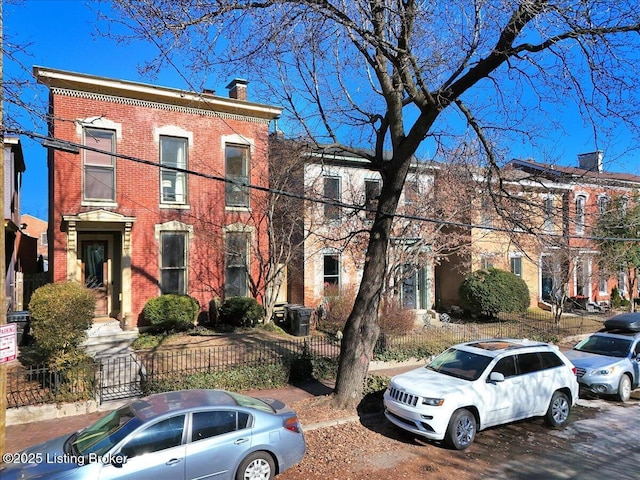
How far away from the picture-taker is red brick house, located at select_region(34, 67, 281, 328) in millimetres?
14258

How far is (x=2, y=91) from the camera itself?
6145mm

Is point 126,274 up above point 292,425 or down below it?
above

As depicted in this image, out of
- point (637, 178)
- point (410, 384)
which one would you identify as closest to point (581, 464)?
point (410, 384)

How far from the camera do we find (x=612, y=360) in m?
11.6

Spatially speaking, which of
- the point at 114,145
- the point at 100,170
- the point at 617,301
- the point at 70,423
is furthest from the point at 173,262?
the point at 617,301

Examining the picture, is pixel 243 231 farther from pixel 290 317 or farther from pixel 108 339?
pixel 108 339

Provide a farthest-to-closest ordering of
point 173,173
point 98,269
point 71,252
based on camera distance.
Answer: point 173,173 < point 98,269 < point 71,252

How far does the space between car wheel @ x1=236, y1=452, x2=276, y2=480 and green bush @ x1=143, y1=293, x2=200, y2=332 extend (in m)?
9.44

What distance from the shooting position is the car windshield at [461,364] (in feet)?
27.4

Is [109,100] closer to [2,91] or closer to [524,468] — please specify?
[2,91]

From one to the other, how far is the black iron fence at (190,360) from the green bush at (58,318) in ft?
1.61

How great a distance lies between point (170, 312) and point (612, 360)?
42.4 feet

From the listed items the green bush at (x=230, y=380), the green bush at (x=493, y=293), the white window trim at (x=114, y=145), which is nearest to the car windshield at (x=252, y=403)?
the green bush at (x=230, y=380)

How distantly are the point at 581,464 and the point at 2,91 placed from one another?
10.4 metres
